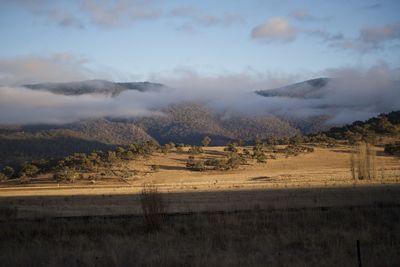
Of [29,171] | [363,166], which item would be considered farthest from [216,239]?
[29,171]

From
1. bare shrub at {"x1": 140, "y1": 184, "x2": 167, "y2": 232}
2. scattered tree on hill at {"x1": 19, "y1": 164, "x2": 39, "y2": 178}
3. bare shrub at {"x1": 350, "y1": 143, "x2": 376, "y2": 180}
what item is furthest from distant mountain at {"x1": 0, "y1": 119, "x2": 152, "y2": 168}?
bare shrub at {"x1": 140, "y1": 184, "x2": 167, "y2": 232}

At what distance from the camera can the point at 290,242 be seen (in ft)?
48.5

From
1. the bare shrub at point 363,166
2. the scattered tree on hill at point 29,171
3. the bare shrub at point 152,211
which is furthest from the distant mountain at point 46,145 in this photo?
the bare shrub at point 152,211

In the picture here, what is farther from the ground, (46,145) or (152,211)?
(46,145)

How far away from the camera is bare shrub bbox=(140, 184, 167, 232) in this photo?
1815cm

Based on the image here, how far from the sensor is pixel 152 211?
1841 cm

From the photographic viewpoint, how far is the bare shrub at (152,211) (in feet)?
59.5

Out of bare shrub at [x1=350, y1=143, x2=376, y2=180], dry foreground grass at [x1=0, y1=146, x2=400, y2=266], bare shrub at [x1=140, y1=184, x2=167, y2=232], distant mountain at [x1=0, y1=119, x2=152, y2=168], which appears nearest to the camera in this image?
dry foreground grass at [x1=0, y1=146, x2=400, y2=266]

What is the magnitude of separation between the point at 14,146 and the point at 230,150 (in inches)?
3283

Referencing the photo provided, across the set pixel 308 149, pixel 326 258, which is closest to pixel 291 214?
pixel 326 258

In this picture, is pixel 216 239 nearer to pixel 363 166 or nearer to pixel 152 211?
pixel 152 211

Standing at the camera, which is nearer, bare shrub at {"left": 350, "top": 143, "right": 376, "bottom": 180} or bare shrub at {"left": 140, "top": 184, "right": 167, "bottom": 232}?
bare shrub at {"left": 140, "top": 184, "right": 167, "bottom": 232}

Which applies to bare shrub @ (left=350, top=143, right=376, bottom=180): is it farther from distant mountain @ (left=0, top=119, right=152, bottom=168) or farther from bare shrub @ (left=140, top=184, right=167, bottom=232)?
distant mountain @ (left=0, top=119, right=152, bottom=168)

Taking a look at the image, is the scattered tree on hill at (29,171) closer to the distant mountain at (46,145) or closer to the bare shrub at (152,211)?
the distant mountain at (46,145)
